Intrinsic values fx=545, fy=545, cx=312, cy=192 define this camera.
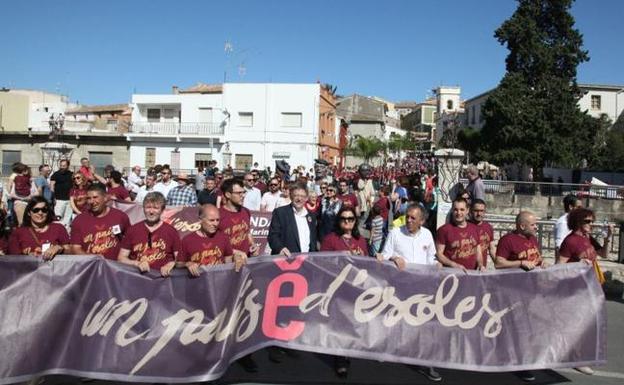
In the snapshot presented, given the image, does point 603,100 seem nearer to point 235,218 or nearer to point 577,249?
point 577,249

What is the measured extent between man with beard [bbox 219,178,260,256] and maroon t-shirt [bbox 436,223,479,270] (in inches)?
86.1

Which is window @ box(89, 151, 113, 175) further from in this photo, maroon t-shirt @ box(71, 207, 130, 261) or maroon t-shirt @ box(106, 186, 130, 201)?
maroon t-shirt @ box(71, 207, 130, 261)

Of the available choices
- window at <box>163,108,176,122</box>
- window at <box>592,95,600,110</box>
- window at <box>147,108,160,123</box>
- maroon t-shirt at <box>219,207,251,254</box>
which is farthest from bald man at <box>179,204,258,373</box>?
window at <box>592,95,600,110</box>

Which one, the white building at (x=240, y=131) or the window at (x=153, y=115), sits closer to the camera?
the white building at (x=240, y=131)

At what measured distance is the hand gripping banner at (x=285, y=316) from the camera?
4594 millimetres

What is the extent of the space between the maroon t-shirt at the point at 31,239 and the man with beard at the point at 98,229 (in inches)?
7.6

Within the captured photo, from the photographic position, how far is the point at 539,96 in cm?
3584

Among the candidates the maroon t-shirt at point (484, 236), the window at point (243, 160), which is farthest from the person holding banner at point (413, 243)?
the window at point (243, 160)

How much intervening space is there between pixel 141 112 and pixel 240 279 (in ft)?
141

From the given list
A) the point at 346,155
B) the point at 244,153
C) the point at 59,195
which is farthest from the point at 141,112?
the point at 59,195

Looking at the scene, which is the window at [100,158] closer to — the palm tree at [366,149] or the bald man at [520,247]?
the palm tree at [366,149]

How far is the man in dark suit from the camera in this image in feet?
20.4

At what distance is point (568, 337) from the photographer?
5.00 meters

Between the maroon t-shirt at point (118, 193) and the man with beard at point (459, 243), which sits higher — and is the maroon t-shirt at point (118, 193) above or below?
above
